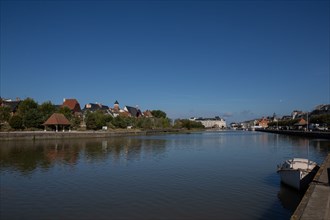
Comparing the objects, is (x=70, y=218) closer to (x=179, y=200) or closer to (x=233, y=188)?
(x=179, y=200)

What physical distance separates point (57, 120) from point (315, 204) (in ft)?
251

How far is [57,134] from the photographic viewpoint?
71.5 m

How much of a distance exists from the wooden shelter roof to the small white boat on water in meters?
68.7

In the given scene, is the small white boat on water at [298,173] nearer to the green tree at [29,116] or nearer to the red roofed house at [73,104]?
the green tree at [29,116]

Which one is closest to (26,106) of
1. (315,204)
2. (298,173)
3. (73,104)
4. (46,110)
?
(46,110)

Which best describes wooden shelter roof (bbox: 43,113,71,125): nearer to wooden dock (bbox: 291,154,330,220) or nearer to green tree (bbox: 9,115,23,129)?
green tree (bbox: 9,115,23,129)

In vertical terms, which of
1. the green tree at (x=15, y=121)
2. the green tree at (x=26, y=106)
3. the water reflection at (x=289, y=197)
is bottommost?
the water reflection at (x=289, y=197)

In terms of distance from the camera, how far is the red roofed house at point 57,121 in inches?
3158

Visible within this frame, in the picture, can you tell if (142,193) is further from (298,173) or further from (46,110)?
(46,110)

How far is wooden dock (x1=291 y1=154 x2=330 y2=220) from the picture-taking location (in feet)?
34.8

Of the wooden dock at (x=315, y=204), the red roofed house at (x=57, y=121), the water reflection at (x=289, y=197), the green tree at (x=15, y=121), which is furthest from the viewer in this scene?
the red roofed house at (x=57, y=121)

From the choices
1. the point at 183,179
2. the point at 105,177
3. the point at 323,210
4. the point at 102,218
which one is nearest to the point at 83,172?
the point at 105,177

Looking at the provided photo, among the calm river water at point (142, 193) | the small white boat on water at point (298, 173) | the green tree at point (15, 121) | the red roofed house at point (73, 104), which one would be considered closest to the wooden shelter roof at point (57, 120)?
the green tree at point (15, 121)

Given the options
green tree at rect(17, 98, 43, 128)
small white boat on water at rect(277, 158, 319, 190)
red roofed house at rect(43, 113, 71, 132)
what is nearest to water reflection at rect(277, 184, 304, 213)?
small white boat on water at rect(277, 158, 319, 190)
